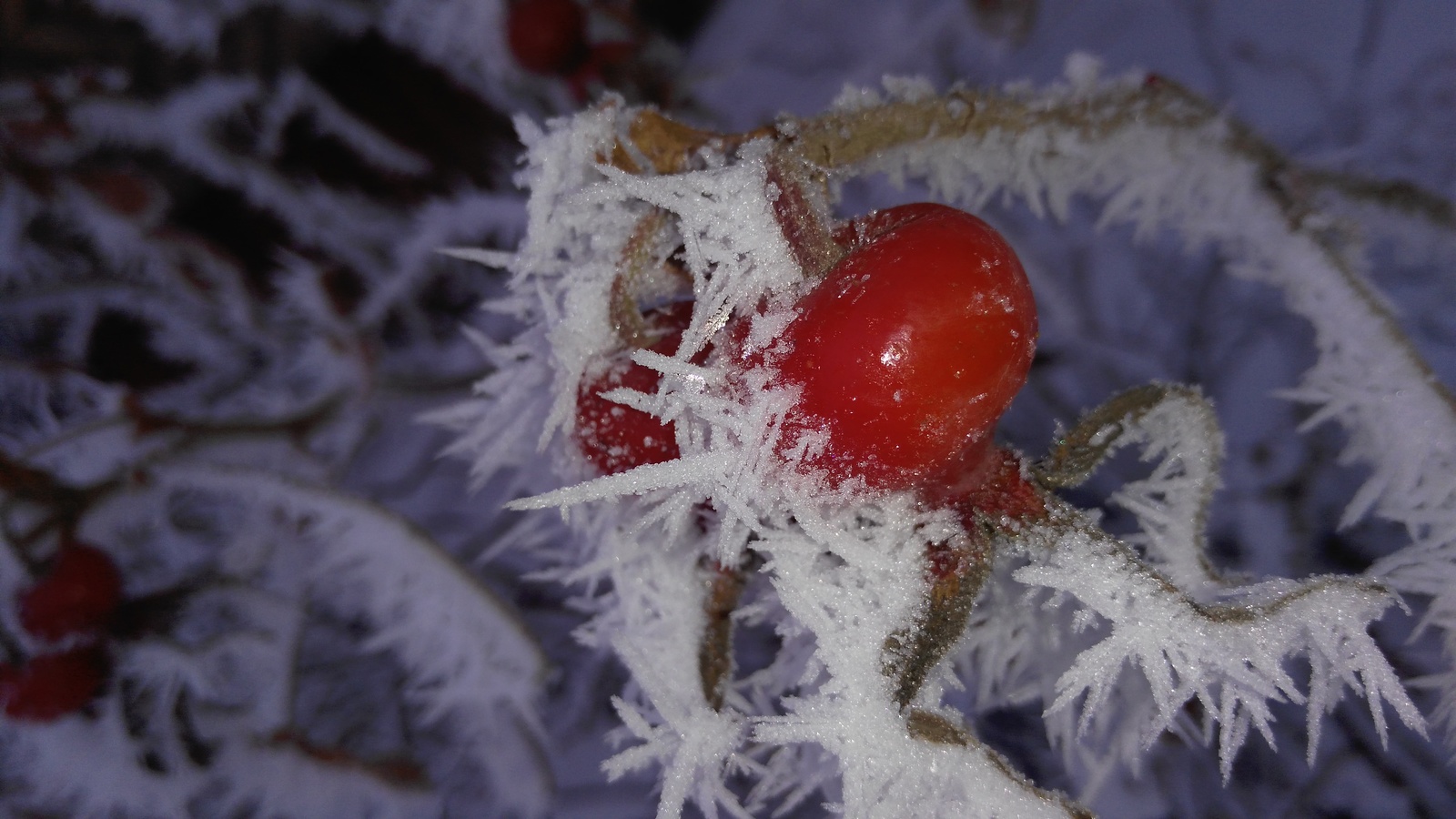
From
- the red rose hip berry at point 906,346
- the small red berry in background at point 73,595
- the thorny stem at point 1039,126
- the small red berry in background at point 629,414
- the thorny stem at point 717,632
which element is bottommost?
the small red berry in background at point 73,595

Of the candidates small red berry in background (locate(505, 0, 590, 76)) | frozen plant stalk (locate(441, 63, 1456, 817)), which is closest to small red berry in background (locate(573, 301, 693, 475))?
frozen plant stalk (locate(441, 63, 1456, 817))

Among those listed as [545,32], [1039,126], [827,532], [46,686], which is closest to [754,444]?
[827,532]

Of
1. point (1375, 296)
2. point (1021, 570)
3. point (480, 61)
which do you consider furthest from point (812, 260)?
point (480, 61)

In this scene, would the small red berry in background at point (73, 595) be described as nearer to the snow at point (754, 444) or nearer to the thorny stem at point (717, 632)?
the snow at point (754, 444)

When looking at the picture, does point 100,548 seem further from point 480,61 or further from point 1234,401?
point 1234,401

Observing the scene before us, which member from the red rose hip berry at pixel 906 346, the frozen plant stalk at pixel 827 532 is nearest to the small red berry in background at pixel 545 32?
the frozen plant stalk at pixel 827 532

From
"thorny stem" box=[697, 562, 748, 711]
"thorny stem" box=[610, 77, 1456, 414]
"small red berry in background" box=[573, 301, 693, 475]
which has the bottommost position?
"thorny stem" box=[697, 562, 748, 711]

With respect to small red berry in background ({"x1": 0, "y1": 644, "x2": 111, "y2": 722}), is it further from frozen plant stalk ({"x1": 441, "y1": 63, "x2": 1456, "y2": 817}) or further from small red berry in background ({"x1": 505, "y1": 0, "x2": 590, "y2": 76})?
small red berry in background ({"x1": 505, "y1": 0, "x2": 590, "y2": 76})
